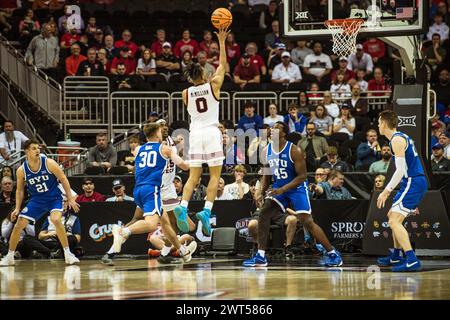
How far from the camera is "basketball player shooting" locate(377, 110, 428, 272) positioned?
12.8m

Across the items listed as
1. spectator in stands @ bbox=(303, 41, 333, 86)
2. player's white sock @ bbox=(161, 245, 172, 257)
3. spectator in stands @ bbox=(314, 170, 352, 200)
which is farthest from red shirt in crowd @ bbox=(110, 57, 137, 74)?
player's white sock @ bbox=(161, 245, 172, 257)

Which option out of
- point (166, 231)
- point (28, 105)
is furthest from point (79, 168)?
point (166, 231)

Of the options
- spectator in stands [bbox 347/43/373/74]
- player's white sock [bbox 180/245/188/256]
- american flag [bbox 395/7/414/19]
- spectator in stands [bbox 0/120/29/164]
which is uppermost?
american flag [bbox 395/7/414/19]

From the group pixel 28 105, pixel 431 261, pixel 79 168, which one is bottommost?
pixel 431 261

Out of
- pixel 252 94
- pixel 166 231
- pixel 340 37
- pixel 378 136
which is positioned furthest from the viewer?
pixel 252 94

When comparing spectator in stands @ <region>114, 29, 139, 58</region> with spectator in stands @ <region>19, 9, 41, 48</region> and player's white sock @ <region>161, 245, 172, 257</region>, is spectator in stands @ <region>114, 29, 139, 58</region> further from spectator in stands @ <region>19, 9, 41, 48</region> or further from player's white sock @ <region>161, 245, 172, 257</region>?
player's white sock @ <region>161, 245, 172, 257</region>

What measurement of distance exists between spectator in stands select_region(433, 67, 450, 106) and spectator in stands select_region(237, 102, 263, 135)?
14.9 feet

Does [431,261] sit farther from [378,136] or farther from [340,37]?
[378,136]

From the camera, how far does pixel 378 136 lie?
20531 mm

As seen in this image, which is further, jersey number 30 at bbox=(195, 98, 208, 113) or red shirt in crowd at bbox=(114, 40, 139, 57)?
red shirt in crowd at bbox=(114, 40, 139, 57)

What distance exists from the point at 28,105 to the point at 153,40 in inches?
173

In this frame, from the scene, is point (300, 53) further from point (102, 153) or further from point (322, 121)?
point (102, 153)

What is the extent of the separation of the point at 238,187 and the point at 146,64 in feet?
22.0

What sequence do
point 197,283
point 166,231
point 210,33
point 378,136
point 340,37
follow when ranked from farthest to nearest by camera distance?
1. point 210,33
2. point 378,136
3. point 340,37
4. point 166,231
5. point 197,283
